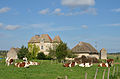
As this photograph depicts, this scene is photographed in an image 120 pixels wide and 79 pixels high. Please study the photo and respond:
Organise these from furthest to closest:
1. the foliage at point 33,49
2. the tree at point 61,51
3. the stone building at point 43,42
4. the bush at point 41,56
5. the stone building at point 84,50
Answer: the stone building at point 43,42, the foliage at point 33,49, the stone building at point 84,50, the bush at point 41,56, the tree at point 61,51

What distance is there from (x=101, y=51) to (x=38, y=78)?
67593mm

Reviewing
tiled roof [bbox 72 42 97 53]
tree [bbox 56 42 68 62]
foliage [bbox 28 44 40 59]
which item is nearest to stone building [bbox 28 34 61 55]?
foliage [bbox 28 44 40 59]

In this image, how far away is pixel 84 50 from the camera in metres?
69.8

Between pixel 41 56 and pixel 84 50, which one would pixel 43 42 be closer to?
pixel 41 56

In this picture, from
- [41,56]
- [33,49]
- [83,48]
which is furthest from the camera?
[33,49]

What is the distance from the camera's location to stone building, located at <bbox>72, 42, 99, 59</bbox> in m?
69.9

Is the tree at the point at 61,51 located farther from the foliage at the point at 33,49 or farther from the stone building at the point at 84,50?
the foliage at the point at 33,49

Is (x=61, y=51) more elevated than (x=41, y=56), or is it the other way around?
(x=61, y=51)

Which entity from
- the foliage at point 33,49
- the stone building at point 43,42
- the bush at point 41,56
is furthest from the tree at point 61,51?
the stone building at point 43,42

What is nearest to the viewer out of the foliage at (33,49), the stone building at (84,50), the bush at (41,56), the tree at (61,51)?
the tree at (61,51)

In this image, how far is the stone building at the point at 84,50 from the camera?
69.9 meters

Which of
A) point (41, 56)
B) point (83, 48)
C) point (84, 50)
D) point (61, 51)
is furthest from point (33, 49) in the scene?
point (61, 51)

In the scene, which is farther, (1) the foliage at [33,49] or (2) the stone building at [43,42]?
(2) the stone building at [43,42]

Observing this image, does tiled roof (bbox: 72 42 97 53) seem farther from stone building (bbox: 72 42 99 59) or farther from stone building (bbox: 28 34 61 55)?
stone building (bbox: 28 34 61 55)
